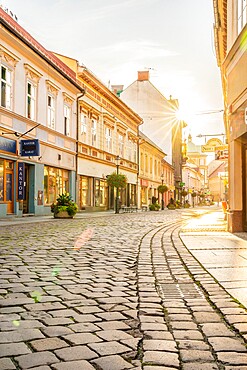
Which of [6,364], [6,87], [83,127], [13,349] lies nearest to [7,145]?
[6,87]

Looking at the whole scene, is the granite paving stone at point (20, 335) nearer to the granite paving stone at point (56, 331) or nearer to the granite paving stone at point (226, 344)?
the granite paving stone at point (56, 331)

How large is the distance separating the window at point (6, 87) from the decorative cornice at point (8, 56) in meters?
0.39

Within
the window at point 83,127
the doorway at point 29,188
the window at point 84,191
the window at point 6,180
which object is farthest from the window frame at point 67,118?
the window at point 6,180

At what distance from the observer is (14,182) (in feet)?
67.7

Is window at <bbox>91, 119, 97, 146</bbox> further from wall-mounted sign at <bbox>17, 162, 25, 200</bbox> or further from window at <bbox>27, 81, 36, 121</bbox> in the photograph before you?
wall-mounted sign at <bbox>17, 162, 25, 200</bbox>

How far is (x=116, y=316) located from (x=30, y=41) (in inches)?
814

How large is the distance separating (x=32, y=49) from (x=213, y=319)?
798 inches

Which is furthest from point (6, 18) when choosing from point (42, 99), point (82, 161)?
point (82, 161)

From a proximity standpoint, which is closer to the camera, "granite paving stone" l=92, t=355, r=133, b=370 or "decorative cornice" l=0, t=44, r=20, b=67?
"granite paving stone" l=92, t=355, r=133, b=370

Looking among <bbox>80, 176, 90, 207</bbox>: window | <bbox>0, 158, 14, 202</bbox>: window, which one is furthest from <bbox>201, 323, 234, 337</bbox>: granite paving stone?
<bbox>80, 176, 90, 207</bbox>: window

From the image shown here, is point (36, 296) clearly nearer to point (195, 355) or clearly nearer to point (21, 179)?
point (195, 355)

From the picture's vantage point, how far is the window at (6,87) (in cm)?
1950

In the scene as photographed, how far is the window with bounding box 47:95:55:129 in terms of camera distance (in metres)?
24.7

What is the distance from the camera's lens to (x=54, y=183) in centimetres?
2578
